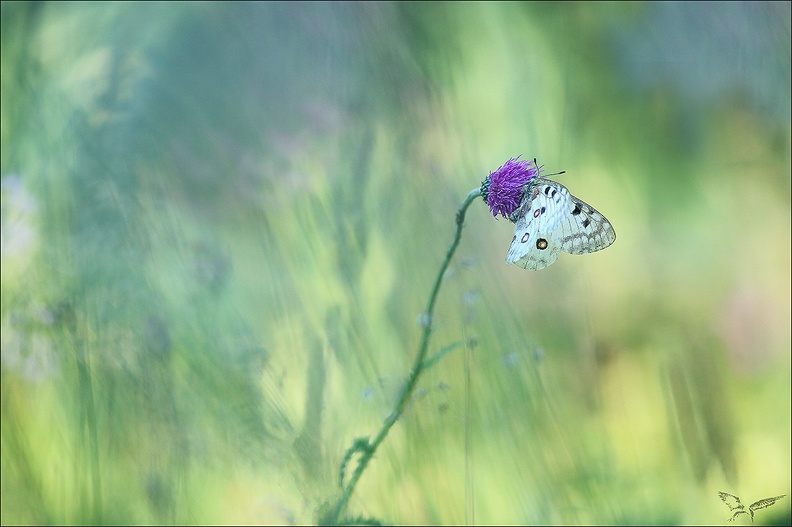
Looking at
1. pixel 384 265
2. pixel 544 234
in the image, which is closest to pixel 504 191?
pixel 544 234

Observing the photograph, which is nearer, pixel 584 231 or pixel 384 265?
pixel 584 231

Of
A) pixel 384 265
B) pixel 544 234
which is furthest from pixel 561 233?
pixel 384 265

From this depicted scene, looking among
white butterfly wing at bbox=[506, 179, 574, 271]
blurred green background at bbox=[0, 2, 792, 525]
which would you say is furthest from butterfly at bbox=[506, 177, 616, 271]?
blurred green background at bbox=[0, 2, 792, 525]

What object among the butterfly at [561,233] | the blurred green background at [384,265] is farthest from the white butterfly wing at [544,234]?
the blurred green background at [384,265]

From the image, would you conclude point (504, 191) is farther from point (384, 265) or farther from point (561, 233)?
point (384, 265)

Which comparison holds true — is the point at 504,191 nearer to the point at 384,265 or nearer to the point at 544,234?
the point at 544,234
